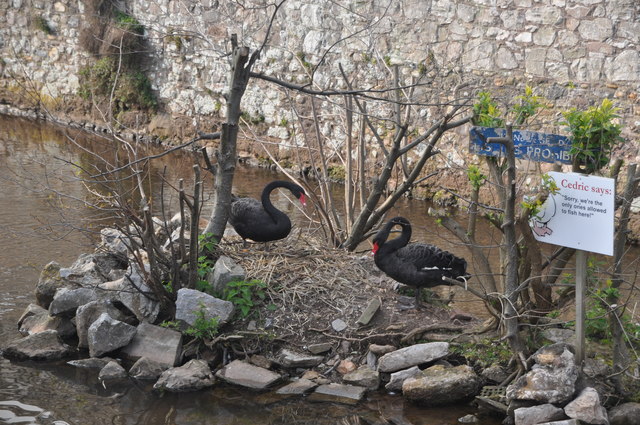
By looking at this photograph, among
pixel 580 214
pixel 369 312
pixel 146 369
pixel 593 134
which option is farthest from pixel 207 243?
pixel 593 134

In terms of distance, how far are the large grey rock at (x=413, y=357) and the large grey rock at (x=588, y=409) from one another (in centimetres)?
104

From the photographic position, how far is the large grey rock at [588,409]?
5449 millimetres

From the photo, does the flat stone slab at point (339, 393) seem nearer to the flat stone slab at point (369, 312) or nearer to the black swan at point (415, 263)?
the flat stone slab at point (369, 312)

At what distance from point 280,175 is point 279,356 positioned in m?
6.59

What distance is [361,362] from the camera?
6469 millimetres

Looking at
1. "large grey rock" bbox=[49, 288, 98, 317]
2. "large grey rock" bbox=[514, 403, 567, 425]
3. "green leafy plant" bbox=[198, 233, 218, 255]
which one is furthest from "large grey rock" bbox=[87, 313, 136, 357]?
"large grey rock" bbox=[514, 403, 567, 425]

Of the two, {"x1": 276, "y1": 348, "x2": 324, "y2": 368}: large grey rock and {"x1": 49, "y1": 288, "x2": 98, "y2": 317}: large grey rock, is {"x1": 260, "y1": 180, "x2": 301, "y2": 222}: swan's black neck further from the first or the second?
{"x1": 49, "y1": 288, "x2": 98, "y2": 317}: large grey rock

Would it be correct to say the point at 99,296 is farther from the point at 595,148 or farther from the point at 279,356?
the point at 595,148

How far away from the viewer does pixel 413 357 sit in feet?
20.6

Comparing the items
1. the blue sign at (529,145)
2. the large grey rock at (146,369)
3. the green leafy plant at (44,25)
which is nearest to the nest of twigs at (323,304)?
the large grey rock at (146,369)

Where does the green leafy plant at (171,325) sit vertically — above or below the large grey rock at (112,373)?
above

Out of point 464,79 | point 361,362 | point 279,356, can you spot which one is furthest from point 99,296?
point 464,79

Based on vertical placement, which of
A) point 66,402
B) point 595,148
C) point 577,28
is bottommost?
point 66,402

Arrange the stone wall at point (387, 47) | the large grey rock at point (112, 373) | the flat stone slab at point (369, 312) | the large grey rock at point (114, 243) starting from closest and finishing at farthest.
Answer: the large grey rock at point (112, 373) → the flat stone slab at point (369, 312) → the large grey rock at point (114, 243) → the stone wall at point (387, 47)
